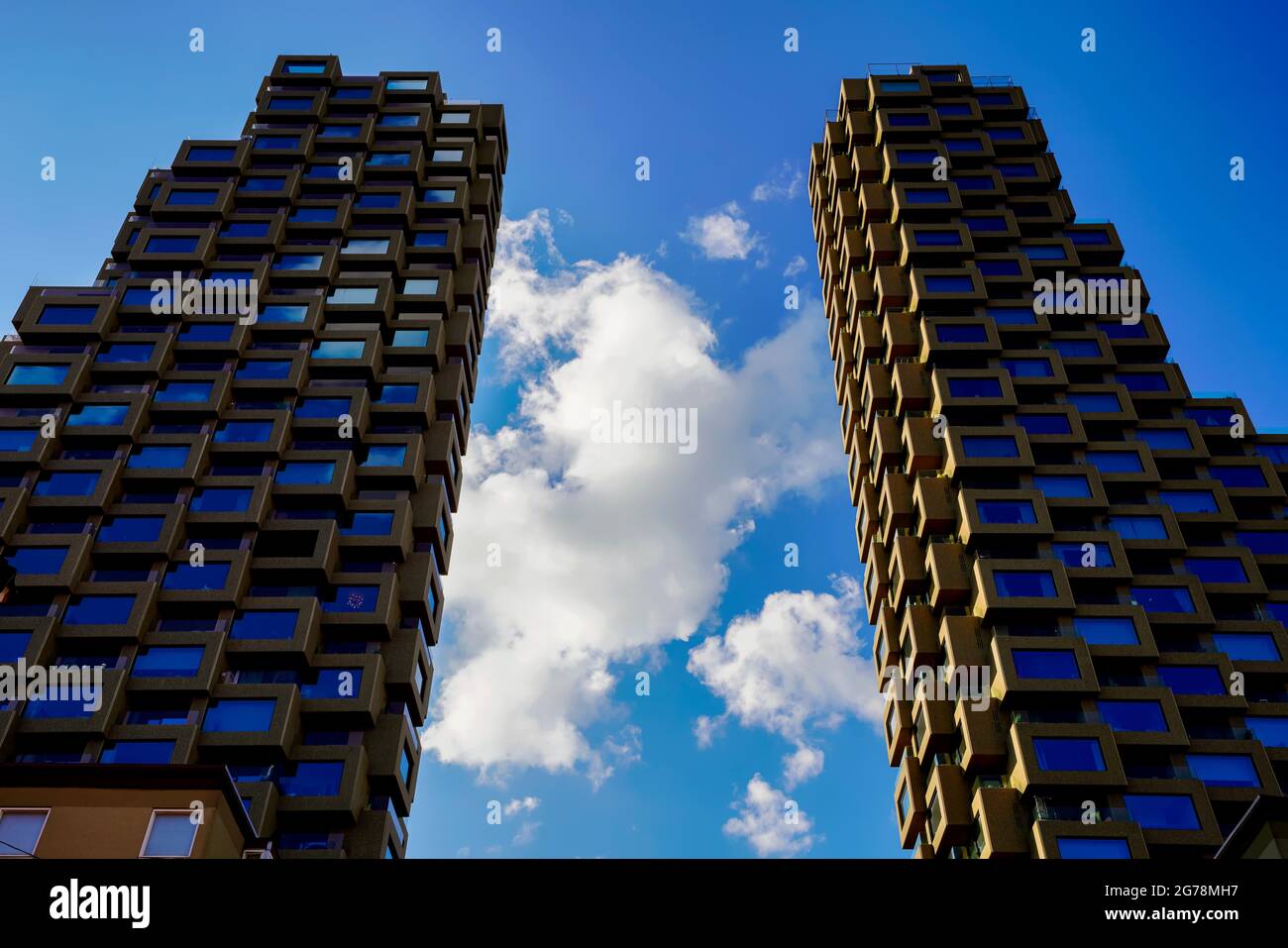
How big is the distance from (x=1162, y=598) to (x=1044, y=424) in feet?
36.2

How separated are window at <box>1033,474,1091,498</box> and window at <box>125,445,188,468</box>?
135 feet

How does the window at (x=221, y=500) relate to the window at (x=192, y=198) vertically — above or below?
below

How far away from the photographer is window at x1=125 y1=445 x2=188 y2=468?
5712 cm

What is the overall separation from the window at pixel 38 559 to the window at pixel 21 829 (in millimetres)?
26650

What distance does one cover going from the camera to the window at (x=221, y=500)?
55.2 m

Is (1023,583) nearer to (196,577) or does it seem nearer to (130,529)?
(196,577)

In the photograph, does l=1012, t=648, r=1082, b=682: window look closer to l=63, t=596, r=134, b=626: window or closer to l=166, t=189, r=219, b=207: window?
l=63, t=596, r=134, b=626: window

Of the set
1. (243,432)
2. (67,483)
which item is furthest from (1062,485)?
(67,483)

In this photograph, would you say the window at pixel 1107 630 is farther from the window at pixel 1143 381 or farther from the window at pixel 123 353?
the window at pixel 123 353

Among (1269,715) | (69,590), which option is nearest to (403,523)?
(69,590)

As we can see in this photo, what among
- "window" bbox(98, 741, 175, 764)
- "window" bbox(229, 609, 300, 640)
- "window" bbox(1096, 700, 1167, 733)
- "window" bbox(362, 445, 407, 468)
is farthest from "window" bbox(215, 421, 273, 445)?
"window" bbox(1096, 700, 1167, 733)

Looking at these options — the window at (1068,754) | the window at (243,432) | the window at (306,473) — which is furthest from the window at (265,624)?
the window at (1068,754)

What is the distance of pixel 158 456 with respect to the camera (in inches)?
2263
